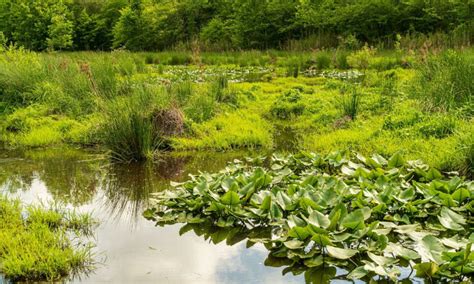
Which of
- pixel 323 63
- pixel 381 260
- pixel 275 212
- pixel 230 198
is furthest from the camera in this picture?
pixel 323 63

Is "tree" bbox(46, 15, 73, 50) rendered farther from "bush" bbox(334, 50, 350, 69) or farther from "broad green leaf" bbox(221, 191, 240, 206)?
"broad green leaf" bbox(221, 191, 240, 206)

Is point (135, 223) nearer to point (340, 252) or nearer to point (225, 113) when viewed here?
point (340, 252)

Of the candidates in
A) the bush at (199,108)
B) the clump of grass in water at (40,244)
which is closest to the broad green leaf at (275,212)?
the clump of grass in water at (40,244)

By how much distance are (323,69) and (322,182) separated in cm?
1128

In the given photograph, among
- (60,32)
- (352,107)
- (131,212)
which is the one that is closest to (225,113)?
(352,107)

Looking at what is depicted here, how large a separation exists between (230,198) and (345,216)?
0.86 m

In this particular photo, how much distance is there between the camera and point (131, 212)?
4.27 m

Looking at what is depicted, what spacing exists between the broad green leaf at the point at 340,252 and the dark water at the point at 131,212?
24 cm

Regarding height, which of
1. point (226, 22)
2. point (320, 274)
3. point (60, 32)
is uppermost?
point (226, 22)

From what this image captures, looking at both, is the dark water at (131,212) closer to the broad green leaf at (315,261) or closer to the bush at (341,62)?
the broad green leaf at (315,261)

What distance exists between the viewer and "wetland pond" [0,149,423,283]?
315cm

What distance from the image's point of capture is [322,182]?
13.4ft

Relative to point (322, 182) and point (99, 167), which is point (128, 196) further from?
point (322, 182)

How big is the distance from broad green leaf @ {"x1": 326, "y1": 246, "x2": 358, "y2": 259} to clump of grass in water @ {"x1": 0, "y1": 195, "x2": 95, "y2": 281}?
1.51m
